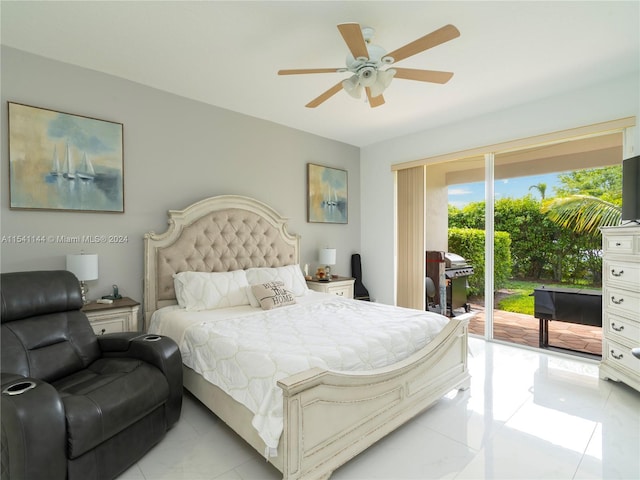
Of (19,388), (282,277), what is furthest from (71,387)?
(282,277)

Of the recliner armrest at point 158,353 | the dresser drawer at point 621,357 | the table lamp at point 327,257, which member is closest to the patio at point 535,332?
the dresser drawer at point 621,357

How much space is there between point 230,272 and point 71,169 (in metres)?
1.63

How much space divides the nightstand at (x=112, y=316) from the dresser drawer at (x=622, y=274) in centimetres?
407

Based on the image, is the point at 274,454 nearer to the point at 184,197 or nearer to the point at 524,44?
the point at 184,197

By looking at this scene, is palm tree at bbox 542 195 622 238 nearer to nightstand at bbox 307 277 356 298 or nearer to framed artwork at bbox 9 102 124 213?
nightstand at bbox 307 277 356 298

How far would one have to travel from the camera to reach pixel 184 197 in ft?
11.5

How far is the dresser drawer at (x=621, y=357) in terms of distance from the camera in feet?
8.43

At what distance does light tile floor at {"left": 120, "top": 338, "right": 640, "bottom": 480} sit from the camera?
181 cm

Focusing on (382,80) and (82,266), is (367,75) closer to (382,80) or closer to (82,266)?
(382,80)

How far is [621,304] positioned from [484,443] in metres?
1.80

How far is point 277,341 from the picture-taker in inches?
82.7

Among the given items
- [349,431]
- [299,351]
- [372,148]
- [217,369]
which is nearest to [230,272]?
[217,369]

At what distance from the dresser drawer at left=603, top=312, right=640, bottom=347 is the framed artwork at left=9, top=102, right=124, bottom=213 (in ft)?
14.7

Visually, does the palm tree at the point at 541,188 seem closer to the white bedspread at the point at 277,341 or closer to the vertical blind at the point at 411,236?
the vertical blind at the point at 411,236
